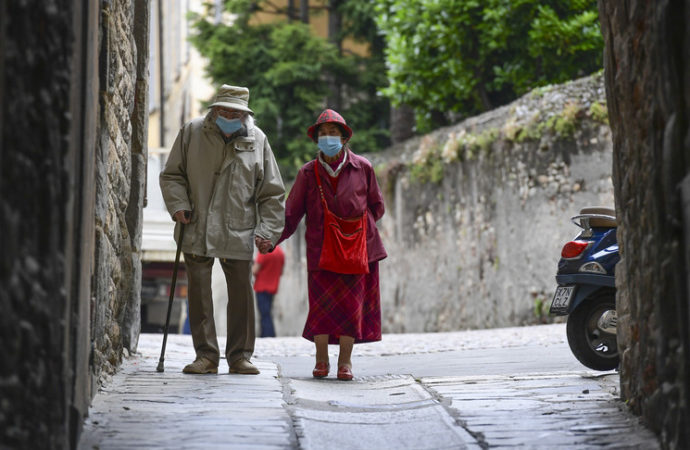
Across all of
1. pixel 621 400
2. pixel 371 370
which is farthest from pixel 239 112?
pixel 621 400

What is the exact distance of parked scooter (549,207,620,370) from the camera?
7.43 metres

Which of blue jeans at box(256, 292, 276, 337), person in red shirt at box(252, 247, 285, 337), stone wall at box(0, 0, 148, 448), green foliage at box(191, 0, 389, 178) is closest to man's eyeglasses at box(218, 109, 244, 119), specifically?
stone wall at box(0, 0, 148, 448)

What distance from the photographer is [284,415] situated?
17.5 feet

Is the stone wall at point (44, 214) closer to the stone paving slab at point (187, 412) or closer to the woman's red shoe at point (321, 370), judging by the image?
the stone paving slab at point (187, 412)

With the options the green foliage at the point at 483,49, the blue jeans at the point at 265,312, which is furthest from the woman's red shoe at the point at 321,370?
the green foliage at the point at 483,49

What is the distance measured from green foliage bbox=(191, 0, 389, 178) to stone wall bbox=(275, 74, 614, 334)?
4411mm

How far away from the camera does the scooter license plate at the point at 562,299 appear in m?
7.50

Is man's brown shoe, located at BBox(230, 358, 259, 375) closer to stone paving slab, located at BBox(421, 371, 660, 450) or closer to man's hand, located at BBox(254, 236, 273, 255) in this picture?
man's hand, located at BBox(254, 236, 273, 255)

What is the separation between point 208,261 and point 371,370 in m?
1.76

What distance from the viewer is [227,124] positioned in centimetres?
732

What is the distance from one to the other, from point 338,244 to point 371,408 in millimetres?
1715

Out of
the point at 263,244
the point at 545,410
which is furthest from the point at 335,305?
the point at 545,410

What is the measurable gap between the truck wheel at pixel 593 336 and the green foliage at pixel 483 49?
832cm

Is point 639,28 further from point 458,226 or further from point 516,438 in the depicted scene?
point 458,226
